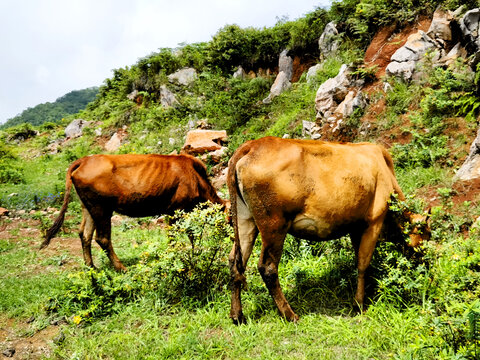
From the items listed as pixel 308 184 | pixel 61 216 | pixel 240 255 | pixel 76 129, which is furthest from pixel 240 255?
pixel 76 129

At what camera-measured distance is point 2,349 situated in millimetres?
3598

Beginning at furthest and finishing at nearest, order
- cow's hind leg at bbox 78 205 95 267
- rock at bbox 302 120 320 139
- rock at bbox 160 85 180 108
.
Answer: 1. rock at bbox 160 85 180 108
2. rock at bbox 302 120 320 139
3. cow's hind leg at bbox 78 205 95 267

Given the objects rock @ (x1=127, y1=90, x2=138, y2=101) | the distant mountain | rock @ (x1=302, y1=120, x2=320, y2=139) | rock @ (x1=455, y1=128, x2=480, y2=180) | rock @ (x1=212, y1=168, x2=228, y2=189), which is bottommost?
the distant mountain

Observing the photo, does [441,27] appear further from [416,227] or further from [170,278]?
[170,278]

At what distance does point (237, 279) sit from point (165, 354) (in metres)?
1.06

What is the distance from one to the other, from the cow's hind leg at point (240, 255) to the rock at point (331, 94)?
750 centimetres

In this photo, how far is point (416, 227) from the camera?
3.86 meters

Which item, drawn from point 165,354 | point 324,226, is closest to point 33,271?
point 165,354

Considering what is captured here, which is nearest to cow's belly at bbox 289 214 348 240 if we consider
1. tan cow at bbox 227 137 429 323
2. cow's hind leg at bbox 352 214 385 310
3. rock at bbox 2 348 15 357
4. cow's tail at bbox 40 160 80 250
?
tan cow at bbox 227 137 429 323

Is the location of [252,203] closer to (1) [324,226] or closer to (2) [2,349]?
(1) [324,226]

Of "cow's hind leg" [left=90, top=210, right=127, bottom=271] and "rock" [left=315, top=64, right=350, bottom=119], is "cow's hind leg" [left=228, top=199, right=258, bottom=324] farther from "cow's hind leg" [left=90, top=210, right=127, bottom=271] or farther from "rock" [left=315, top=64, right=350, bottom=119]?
"rock" [left=315, top=64, right=350, bottom=119]

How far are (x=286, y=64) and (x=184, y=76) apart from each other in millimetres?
6736

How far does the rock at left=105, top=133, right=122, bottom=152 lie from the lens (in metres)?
19.1

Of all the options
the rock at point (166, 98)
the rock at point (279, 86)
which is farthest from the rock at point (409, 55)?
the rock at point (166, 98)
